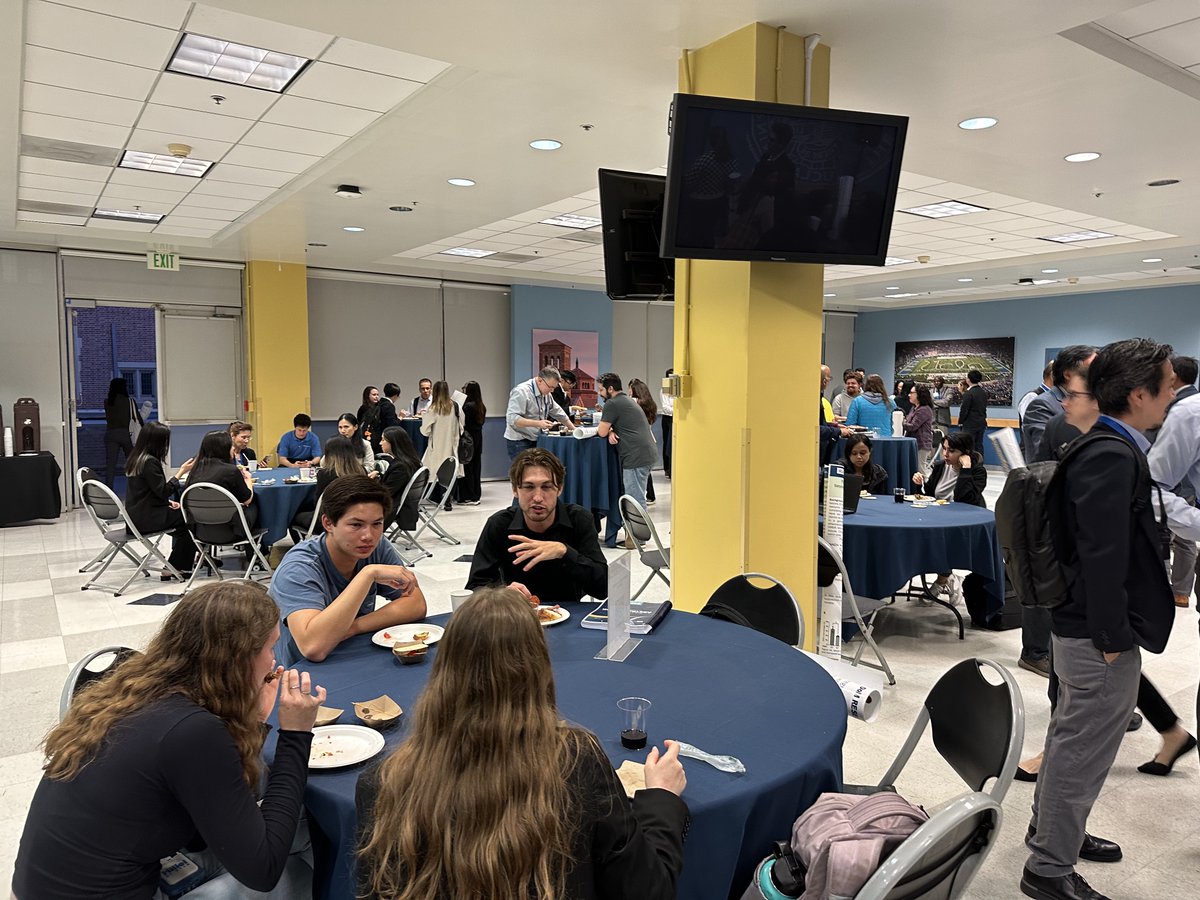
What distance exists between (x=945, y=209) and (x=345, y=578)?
665cm

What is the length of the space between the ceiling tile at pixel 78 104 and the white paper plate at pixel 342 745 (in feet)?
13.5

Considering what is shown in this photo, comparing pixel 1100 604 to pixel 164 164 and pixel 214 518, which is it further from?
pixel 164 164

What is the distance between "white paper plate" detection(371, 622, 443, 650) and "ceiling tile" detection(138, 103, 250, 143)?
3.59m

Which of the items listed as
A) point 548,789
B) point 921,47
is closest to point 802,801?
point 548,789

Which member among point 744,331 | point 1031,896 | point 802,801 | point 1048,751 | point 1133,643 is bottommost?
point 1031,896

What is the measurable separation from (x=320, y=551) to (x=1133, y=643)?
2395 mm

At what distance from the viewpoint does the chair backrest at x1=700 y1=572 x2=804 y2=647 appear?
2.76 meters

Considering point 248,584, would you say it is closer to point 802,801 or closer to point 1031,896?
point 802,801

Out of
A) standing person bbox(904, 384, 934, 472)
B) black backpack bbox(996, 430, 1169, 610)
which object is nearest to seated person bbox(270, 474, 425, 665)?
black backpack bbox(996, 430, 1169, 610)

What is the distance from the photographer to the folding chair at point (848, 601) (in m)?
3.80

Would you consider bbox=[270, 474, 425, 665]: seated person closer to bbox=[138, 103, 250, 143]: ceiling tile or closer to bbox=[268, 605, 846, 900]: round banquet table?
bbox=[268, 605, 846, 900]: round banquet table

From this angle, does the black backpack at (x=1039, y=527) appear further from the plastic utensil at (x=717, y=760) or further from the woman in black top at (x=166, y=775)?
the woman in black top at (x=166, y=775)

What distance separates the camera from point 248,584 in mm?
1695

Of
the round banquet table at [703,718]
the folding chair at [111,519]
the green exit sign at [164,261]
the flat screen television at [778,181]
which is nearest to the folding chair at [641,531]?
the flat screen television at [778,181]
